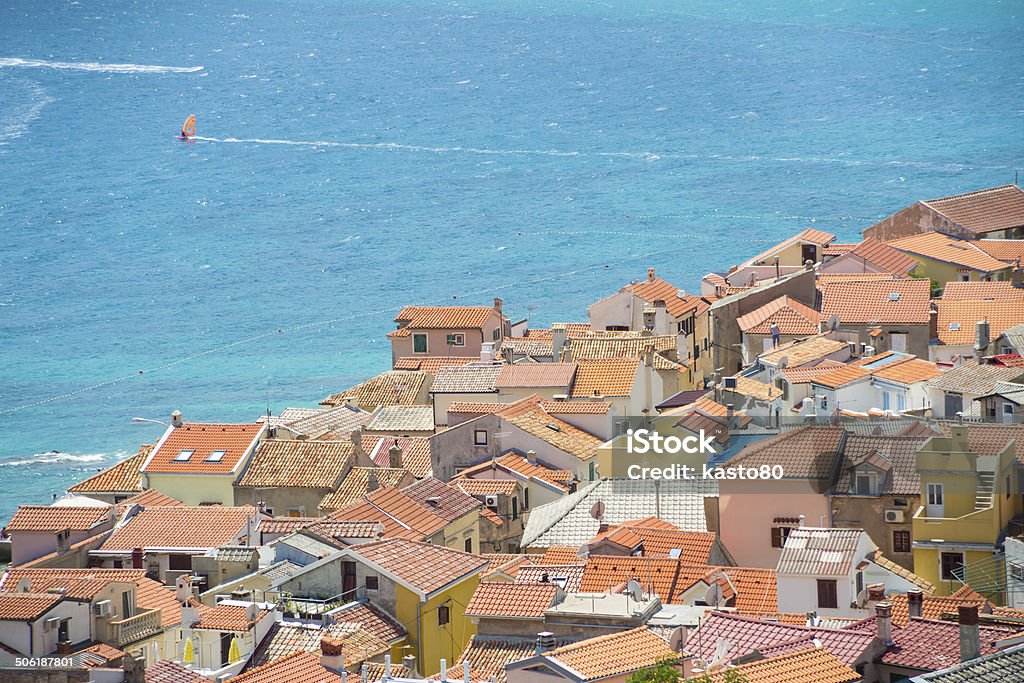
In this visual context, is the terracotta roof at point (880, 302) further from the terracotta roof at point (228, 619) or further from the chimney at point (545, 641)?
the chimney at point (545, 641)

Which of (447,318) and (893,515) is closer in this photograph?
(893,515)

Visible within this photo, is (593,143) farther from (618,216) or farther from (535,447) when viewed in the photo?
(535,447)

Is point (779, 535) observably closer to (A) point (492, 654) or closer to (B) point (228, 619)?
(A) point (492, 654)

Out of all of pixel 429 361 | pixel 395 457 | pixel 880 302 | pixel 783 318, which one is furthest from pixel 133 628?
pixel 429 361

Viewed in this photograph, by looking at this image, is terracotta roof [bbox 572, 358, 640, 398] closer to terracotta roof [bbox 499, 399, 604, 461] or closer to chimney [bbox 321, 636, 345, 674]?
terracotta roof [bbox 499, 399, 604, 461]

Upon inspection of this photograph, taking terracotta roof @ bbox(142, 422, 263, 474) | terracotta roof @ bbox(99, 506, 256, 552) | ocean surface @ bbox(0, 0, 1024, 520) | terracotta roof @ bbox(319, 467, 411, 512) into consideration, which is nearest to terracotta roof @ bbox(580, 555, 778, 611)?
terracotta roof @ bbox(99, 506, 256, 552)

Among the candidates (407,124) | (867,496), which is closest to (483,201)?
(407,124)
